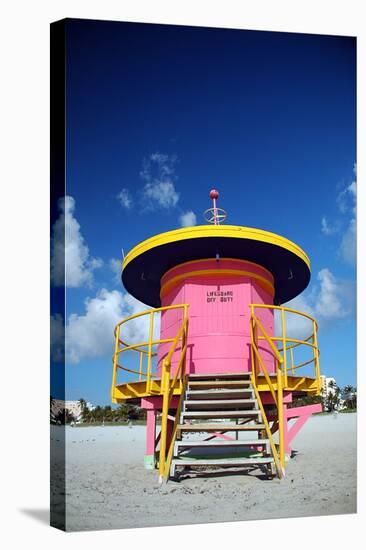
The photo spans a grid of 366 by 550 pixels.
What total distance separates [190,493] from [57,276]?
9.22ft

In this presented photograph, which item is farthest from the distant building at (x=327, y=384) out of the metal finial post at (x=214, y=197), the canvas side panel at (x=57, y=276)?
the canvas side panel at (x=57, y=276)

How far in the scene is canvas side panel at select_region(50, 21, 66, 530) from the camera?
23.7 feet

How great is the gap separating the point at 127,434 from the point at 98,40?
281 inches

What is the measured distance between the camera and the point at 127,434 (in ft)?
41.1

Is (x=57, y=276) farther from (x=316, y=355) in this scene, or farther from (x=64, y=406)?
(x=316, y=355)

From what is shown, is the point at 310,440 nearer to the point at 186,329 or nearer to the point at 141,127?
the point at 186,329

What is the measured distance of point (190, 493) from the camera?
763cm

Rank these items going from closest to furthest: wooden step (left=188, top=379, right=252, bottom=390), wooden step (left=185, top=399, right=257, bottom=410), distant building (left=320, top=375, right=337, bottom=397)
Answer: wooden step (left=185, top=399, right=257, bottom=410)
wooden step (left=188, top=379, right=252, bottom=390)
distant building (left=320, top=375, right=337, bottom=397)

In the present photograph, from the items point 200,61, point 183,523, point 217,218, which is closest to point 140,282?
point 217,218

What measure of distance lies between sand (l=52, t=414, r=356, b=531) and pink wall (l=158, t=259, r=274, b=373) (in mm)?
1596

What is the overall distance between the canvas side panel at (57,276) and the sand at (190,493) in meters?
0.09

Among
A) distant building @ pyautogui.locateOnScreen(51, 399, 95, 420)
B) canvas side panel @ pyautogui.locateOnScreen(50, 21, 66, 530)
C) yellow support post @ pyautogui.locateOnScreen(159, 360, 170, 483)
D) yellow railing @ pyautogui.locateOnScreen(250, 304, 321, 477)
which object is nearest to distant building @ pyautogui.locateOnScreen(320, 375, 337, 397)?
yellow railing @ pyautogui.locateOnScreen(250, 304, 321, 477)

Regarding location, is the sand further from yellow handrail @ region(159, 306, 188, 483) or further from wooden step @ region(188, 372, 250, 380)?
wooden step @ region(188, 372, 250, 380)

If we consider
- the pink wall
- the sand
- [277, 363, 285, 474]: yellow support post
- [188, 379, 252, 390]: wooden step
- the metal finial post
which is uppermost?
the metal finial post
